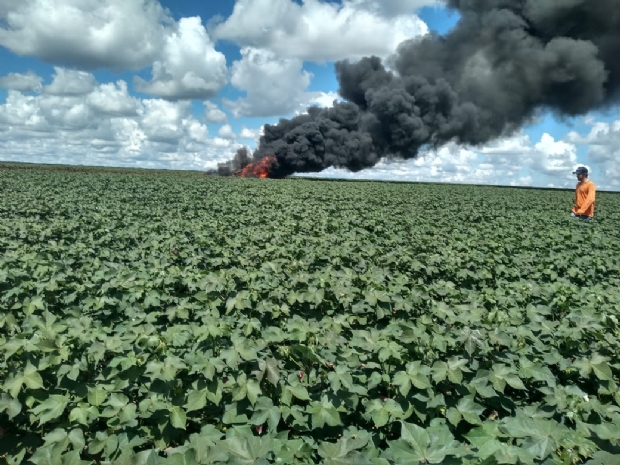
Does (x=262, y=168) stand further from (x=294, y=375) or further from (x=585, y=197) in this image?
(x=294, y=375)

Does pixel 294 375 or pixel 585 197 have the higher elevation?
pixel 585 197

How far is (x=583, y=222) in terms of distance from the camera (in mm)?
15656

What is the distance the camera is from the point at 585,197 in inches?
568

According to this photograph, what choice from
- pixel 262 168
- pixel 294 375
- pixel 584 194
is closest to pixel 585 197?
pixel 584 194

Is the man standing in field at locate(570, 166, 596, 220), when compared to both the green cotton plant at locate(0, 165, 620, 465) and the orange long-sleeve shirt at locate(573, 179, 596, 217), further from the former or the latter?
the green cotton plant at locate(0, 165, 620, 465)

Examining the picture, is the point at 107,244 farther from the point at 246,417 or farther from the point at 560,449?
the point at 560,449

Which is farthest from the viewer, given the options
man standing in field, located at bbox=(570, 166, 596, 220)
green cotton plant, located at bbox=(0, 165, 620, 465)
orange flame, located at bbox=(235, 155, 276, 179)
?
orange flame, located at bbox=(235, 155, 276, 179)

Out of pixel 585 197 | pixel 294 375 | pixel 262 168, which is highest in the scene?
pixel 262 168

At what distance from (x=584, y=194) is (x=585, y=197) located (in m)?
0.12

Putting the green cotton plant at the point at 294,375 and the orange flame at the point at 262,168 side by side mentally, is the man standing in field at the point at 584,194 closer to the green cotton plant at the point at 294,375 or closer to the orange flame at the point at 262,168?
the green cotton plant at the point at 294,375

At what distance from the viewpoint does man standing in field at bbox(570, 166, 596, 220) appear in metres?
13.7

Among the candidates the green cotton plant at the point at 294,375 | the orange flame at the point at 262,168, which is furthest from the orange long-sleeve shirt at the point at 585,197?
the orange flame at the point at 262,168

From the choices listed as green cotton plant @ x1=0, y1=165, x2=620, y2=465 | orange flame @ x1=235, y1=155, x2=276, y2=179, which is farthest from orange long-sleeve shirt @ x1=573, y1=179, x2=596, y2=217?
orange flame @ x1=235, y1=155, x2=276, y2=179

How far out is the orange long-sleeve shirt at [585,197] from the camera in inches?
551
